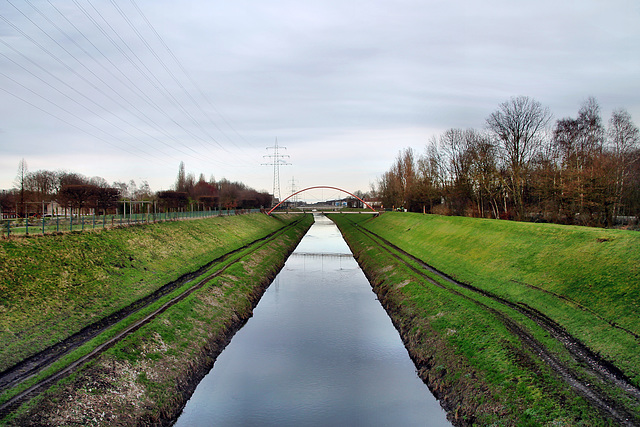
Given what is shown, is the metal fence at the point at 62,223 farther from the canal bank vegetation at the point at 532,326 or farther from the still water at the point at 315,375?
the canal bank vegetation at the point at 532,326

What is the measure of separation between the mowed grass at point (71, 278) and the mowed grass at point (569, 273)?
18425 millimetres

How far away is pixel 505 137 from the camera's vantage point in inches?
2000

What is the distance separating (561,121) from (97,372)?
59.9 m

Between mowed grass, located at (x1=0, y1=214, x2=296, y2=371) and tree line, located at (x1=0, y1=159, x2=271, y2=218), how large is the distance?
597 centimetres

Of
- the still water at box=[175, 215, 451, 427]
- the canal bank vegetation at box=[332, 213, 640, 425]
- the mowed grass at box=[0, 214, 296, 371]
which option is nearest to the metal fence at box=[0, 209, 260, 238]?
the mowed grass at box=[0, 214, 296, 371]

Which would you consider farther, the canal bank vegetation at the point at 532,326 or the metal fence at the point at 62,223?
the metal fence at the point at 62,223

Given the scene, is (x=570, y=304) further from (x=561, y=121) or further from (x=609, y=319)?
(x=561, y=121)

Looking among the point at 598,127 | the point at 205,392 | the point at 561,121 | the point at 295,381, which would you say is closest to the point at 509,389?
the point at 295,381

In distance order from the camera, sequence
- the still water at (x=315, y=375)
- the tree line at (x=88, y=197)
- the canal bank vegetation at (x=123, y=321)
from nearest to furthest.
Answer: the canal bank vegetation at (x=123, y=321)
the still water at (x=315, y=375)
the tree line at (x=88, y=197)

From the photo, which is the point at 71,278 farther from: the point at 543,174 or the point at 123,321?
the point at 543,174

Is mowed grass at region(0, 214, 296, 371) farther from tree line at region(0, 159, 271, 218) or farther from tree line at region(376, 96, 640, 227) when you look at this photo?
tree line at region(376, 96, 640, 227)

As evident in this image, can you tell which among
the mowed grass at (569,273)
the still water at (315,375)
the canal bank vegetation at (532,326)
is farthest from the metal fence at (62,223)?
the mowed grass at (569,273)

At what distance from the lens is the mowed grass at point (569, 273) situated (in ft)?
44.8

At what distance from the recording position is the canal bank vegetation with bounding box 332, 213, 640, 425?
1069 centimetres
